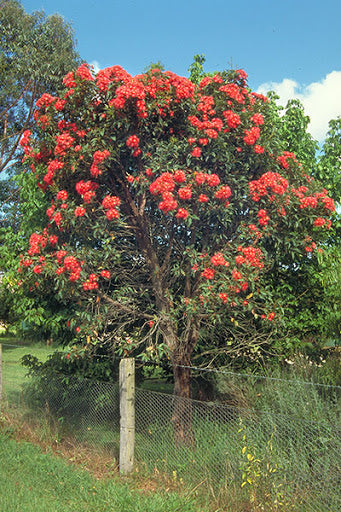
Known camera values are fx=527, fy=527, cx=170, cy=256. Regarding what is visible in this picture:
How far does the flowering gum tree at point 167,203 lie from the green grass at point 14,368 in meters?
2.07

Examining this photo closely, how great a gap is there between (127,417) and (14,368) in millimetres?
12462

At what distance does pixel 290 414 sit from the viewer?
5.74 m

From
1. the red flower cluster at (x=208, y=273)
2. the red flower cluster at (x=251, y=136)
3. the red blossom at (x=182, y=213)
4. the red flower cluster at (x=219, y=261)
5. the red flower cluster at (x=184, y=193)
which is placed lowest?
the red flower cluster at (x=208, y=273)

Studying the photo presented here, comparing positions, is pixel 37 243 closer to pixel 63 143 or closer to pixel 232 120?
pixel 63 143

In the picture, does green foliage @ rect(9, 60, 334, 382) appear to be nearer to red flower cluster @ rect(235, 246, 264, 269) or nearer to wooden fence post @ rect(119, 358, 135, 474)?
red flower cluster @ rect(235, 246, 264, 269)

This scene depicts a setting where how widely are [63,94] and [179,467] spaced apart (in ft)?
16.1

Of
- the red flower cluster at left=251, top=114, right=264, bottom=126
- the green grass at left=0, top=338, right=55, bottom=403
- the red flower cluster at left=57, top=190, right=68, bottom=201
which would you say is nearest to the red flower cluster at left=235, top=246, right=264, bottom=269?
the red flower cluster at left=251, top=114, right=264, bottom=126

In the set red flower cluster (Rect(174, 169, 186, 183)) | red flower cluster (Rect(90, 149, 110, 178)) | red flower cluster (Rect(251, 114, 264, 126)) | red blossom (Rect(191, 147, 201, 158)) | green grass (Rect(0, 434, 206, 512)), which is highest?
red flower cluster (Rect(251, 114, 264, 126))

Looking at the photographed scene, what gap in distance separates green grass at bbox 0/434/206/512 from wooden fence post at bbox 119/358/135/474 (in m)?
0.31

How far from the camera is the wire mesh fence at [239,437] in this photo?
467 centimetres

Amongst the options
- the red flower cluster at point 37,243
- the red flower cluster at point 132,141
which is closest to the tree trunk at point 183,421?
the red flower cluster at point 37,243

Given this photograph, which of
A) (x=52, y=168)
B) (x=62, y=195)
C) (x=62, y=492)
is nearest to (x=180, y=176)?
(x=62, y=195)

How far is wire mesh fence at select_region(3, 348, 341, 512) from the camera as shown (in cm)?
467

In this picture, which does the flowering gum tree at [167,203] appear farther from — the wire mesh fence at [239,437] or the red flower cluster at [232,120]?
the wire mesh fence at [239,437]
